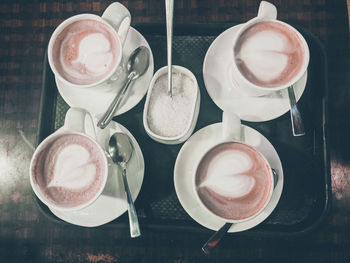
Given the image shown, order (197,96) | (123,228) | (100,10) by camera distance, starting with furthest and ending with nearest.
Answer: (100,10)
(123,228)
(197,96)

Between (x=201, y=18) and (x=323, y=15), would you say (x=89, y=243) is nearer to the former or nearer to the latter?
(x=201, y=18)

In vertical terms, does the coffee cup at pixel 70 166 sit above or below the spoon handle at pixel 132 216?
above

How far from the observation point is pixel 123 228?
3.28 ft

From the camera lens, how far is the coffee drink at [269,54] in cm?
84

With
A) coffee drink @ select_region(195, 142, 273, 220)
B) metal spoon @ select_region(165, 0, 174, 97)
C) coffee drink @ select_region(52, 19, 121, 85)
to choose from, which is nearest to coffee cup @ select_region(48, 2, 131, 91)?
coffee drink @ select_region(52, 19, 121, 85)

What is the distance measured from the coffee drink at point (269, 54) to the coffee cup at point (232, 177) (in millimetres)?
155

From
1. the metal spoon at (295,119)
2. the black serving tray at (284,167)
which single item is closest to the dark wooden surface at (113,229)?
the black serving tray at (284,167)

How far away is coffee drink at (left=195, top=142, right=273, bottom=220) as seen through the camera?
79 cm

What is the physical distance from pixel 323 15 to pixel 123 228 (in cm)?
102

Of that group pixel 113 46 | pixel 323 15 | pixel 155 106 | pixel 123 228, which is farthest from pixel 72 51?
pixel 323 15

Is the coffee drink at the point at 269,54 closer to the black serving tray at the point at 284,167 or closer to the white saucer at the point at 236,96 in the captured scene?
the white saucer at the point at 236,96

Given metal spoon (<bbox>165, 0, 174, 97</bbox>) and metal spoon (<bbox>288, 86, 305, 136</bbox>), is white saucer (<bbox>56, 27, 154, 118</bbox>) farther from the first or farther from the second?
metal spoon (<bbox>288, 86, 305, 136</bbox>)

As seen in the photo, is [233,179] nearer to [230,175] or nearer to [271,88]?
[230,175]

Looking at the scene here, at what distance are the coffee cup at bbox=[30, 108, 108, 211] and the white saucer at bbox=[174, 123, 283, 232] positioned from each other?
9.1 inches
